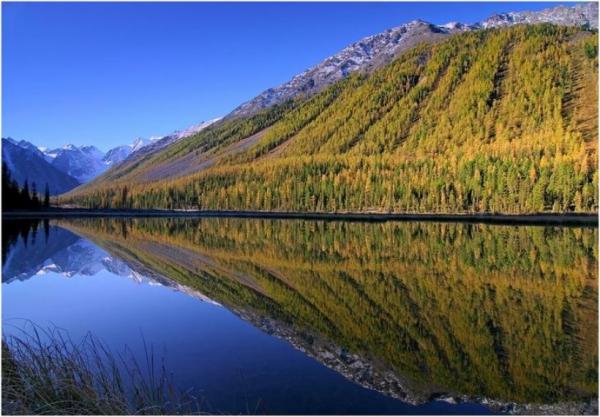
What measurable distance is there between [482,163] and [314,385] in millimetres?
102558

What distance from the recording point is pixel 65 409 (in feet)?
31.4

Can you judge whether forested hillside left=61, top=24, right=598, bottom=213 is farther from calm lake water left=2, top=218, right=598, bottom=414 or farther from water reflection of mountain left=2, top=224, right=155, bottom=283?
water reflection of mountain left=2, top=224, right=155, bottom=283

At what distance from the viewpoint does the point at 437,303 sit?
22281 mm

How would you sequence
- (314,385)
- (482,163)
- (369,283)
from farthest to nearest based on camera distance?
(482,163)
(369,283)
(314,385)

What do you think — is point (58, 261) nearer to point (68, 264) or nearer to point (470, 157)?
point (68, 264)

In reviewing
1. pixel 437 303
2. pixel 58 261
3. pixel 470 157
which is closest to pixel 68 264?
pixel 58 261

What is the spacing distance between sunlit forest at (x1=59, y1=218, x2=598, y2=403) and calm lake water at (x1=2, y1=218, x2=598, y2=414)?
0.07 metres

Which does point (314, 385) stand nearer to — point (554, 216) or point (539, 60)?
point (554, 216)

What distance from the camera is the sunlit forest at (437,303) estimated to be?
14336 millimetres

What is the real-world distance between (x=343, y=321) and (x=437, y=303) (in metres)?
4.76

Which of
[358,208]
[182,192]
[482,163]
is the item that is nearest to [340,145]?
[182,192]

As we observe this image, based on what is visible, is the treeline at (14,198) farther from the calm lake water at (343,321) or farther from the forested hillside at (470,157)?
the calm lake water at (343,321)

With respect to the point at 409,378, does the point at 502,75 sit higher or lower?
higher

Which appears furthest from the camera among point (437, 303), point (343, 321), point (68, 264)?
point (68, 264)
